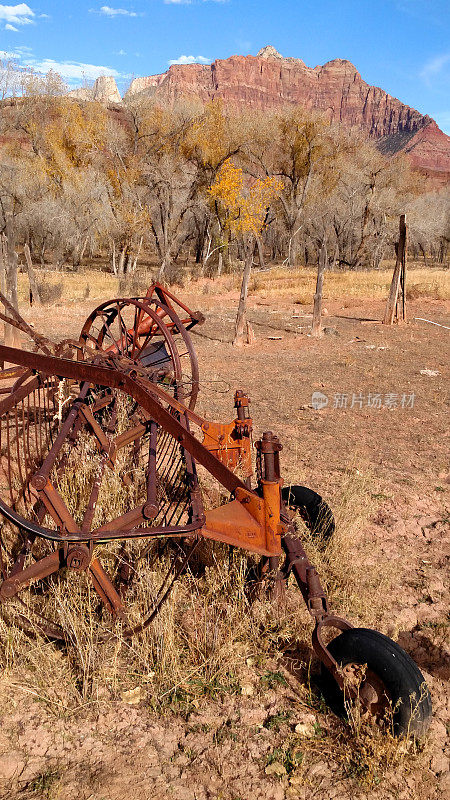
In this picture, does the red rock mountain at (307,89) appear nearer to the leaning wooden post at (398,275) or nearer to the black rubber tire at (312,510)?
the leaning wooden post at (398,275)

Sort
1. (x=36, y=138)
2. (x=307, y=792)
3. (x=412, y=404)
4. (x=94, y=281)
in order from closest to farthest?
(x=307, y=792)
(x=412, y=404)
(x=94, y=281)
(x=36, y=138)

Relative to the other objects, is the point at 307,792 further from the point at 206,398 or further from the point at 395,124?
the point at 395,124

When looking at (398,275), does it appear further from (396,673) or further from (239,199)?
(239,199)

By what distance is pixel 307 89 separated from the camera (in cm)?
16138

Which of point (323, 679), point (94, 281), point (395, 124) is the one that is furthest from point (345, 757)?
point (395, 124)

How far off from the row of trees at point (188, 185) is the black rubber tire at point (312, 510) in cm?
1776

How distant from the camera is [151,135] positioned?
27453 millimetres

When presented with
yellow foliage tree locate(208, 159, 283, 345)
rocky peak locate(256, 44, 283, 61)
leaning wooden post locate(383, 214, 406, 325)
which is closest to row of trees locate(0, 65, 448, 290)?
yellow foliage tree locate(208, 159, 283, 345)

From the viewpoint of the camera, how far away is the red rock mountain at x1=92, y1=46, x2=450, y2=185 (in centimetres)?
14988

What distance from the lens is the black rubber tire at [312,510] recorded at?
12.5ft

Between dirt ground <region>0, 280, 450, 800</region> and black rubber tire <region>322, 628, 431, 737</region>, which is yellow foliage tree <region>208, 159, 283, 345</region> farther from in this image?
black rubber tire <region>322, 628, 431, 737</region>

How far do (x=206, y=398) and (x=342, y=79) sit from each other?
19343cm

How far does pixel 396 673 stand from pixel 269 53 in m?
200

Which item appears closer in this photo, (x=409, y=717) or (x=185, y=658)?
(x=409, y=717)
